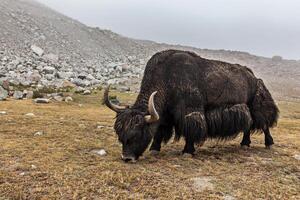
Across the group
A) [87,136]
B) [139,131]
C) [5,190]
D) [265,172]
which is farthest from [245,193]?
[87,136]

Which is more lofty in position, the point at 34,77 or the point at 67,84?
the point at 34,77

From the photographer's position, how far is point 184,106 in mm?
8102

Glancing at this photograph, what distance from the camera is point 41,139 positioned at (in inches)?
346

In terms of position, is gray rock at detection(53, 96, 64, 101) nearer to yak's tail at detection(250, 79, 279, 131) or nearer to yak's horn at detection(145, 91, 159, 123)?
yak's tail at detection(250, 79, 279, 131)

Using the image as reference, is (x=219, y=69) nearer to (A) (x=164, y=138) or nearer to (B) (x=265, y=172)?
(A) (x=164, y=138)

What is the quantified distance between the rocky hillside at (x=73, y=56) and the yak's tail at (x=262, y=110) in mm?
15584

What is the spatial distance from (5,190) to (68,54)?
3267cm

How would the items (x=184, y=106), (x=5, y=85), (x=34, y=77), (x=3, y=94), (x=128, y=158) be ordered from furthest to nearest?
(x=34, y=77) → (x=5, y=85) → (x=3, y=94) → (x=184, y=106) → (x=128, y=158)

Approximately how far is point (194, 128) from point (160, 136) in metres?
0.81

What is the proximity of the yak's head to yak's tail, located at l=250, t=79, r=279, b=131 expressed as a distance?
3020 mm

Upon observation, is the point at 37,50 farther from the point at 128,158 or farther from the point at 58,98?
the point at 128,158

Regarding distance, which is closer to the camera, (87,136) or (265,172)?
(265,172)

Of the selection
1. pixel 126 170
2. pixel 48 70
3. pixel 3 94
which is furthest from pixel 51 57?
pixel 126 170

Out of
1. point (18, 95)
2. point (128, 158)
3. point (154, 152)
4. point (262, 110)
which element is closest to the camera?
point (128, 158)
